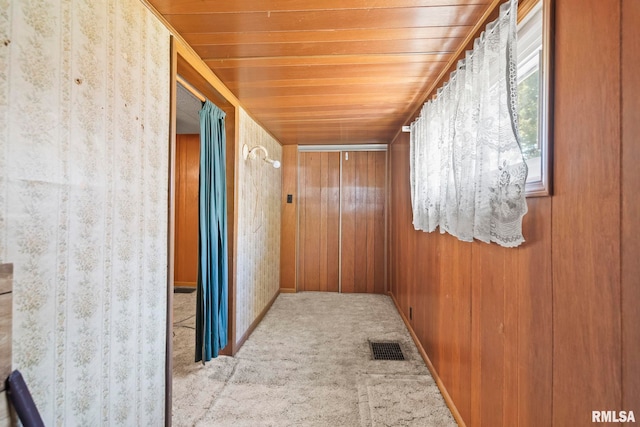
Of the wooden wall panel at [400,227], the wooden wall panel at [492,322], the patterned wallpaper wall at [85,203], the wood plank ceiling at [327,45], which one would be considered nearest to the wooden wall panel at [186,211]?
the wood plank ceiling at [327,45]

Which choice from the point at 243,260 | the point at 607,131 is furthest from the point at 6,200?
the point at 243,260

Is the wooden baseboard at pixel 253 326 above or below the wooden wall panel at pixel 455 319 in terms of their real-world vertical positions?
below

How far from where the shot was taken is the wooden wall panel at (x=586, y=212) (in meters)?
0.66

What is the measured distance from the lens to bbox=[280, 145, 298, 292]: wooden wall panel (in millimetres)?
4012

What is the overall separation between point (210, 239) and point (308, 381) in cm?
127

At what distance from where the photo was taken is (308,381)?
1913 mm

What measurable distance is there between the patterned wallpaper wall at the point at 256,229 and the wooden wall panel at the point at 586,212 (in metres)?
2.15

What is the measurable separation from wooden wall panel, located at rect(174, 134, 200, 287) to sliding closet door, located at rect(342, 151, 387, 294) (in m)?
2.38

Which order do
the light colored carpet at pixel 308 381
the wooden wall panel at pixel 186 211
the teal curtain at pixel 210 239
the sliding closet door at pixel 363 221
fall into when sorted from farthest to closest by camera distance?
the wooden wall panel at pixel 186 211 < the sliding closet door at pixel 363 221 < the teal curtain at pixel 210 239 < the light colored carpet at pixel 308 381

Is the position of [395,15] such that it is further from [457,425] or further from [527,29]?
[457,425]

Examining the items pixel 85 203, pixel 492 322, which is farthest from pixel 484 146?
pixel 85 203

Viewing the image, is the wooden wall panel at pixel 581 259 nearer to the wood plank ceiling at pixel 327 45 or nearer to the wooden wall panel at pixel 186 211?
the wood plank ceiling at pixel 327 45

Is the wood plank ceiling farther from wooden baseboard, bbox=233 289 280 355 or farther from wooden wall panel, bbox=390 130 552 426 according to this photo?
wooden baseboard, bbox=233 289 280 355

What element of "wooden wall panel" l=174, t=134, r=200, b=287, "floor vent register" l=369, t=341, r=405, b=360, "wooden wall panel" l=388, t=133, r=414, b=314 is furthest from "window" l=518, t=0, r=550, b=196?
"wooden wall panel" l=174, t=134, r=200, b=287
